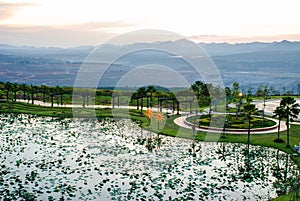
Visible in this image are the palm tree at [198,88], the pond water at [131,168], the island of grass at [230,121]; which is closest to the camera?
the pond water at [131,168]

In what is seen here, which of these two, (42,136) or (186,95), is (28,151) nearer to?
(42,136)

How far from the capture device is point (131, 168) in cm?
2600

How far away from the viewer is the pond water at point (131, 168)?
2145 centimetres

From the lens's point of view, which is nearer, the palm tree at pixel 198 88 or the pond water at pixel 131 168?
the pond water at pixel 131 168

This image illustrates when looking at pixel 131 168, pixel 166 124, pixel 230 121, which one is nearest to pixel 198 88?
pixel 230 121

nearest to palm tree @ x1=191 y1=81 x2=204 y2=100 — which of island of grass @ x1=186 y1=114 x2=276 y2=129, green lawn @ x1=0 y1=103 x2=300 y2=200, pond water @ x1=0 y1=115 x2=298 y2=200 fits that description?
green lawn @ x1=0 y1=103 x2=300 y2=200

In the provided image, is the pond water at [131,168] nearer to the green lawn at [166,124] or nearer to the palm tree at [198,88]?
the green lawn at [166,124]

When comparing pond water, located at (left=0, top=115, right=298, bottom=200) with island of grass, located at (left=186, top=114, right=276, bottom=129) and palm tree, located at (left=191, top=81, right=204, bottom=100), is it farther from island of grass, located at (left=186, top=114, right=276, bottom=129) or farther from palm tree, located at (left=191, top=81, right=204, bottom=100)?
palm tree, located at (left=191, top=81, right=204, bottom=100)

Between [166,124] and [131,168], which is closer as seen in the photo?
[131,168]

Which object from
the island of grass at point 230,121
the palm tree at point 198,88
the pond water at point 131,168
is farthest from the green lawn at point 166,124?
the palm tree at point 198,88

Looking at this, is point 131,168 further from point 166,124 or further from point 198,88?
point 198,88

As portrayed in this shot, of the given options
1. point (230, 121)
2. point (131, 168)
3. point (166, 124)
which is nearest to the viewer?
point (131, 168)

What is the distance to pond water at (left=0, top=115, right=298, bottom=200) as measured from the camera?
21.5 meters

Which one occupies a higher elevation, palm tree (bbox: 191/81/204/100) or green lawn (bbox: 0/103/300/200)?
palm tree (bbox: 191/81/204/100)
